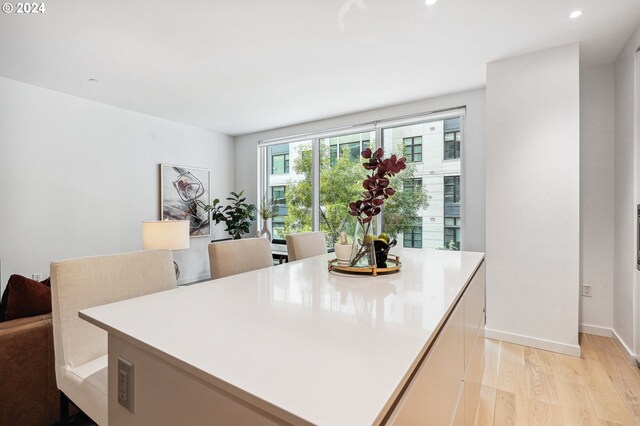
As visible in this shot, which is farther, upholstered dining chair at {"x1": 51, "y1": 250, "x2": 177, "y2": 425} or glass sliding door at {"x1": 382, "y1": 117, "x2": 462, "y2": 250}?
glass sliding door at {"x1": 382, "y1": 117, "x2": 462, "y2": 250}

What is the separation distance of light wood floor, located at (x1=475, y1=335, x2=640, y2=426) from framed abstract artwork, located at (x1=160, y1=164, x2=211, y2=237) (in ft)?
13.9

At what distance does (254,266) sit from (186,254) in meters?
3.45

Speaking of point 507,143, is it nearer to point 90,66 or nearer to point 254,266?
point 254,266

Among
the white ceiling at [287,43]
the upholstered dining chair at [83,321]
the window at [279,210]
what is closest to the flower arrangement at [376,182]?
the upholstered dining chair at [83,321]

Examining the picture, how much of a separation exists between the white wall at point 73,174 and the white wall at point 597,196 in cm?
496

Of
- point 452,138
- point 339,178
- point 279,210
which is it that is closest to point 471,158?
point 452,138

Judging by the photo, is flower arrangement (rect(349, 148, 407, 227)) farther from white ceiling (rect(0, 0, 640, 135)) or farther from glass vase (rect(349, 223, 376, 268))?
white ceiling (rect(0, 0, 640, 135))

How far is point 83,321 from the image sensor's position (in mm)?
1233

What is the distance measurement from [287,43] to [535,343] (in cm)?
323

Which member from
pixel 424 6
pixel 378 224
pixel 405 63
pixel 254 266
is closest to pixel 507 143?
pixel 405 63

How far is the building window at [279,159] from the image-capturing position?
17.4ft

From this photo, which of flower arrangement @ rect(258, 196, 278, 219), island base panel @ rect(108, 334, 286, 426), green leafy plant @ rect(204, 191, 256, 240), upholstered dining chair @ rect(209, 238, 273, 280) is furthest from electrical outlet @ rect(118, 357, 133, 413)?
flower arrangement @ rect(258, 196, 278, 219)

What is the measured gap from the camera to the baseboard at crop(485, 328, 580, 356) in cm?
255

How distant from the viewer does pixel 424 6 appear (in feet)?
6.81
